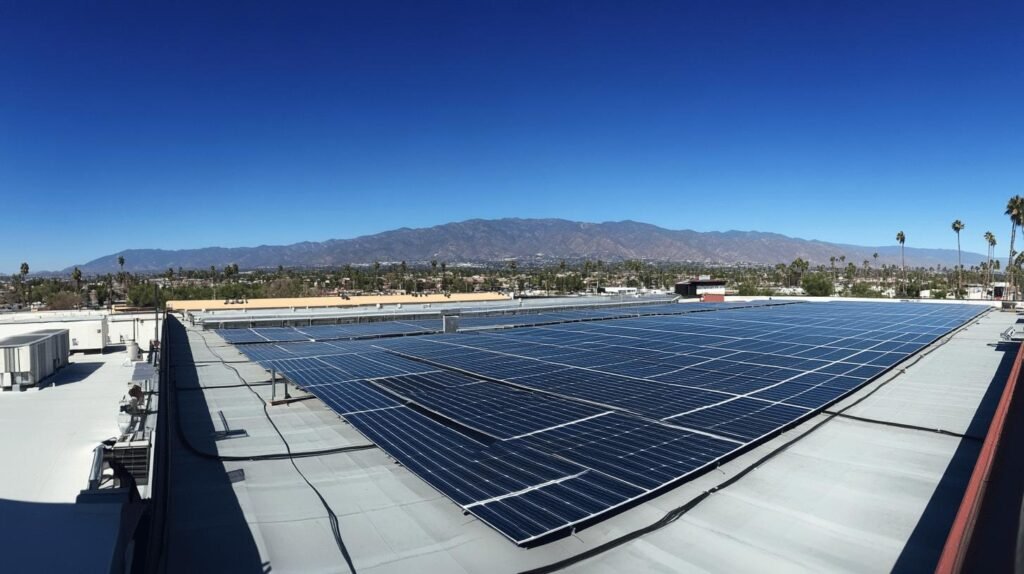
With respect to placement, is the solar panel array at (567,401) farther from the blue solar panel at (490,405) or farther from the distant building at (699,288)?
the distant building at (699,288)

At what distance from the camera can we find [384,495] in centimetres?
968

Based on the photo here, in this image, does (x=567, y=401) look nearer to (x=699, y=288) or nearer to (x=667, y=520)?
(x=667, y=520)

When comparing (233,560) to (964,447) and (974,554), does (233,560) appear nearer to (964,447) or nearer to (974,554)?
(974,554)

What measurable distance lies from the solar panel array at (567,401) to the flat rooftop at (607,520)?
37 centimetres

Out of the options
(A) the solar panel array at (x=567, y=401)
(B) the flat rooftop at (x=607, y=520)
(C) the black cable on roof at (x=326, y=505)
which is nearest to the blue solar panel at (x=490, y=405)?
(A) the solar panel array at (x=567, y=401)

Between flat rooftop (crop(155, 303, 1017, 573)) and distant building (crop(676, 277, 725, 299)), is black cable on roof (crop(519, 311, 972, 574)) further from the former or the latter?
distant building (crop(676, 277, 725, 299))

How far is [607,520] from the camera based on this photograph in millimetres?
8586

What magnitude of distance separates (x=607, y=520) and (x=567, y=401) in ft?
23.4

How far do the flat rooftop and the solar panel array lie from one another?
0.37m

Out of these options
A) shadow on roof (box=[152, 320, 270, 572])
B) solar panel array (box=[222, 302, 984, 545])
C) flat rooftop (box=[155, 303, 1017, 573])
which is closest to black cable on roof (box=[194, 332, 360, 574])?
flat rooftop (box=[155, 303, 1017, 573])

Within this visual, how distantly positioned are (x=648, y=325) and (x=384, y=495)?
32.3 m

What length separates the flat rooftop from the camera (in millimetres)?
7660

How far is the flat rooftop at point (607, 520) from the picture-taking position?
766 cm

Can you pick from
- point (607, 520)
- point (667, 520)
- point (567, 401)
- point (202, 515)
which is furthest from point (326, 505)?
point (567, 401)
